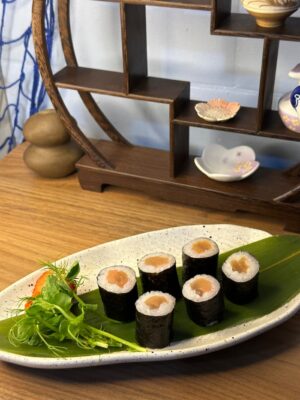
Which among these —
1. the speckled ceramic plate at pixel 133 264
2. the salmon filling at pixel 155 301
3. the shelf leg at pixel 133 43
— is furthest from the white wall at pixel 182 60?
the salmon filling at pixel 155 301

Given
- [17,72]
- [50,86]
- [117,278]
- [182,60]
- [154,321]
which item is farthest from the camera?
[17,72]

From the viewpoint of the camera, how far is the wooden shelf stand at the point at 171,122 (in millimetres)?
1034

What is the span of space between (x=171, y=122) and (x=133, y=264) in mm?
326

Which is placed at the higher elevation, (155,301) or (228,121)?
(228,121)

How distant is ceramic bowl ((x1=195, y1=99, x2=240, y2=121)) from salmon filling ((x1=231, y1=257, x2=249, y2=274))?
318 millimetres

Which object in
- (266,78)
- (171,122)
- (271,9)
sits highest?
(271,9)

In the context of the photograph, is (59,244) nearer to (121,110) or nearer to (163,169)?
(163,169)

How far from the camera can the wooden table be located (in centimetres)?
86

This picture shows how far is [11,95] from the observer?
155 cm

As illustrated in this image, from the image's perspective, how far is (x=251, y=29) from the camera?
987 mm

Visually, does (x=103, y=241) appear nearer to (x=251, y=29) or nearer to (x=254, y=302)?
(x=254, y=302)

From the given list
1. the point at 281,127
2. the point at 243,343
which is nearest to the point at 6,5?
the point at 281,127

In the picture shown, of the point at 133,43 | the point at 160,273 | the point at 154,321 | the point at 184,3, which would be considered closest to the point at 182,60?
the point at 133,43

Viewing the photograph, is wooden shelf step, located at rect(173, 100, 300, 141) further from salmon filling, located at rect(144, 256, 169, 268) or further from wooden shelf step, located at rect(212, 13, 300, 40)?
salmon filling, located at rect(144, 256, 169, 268)
